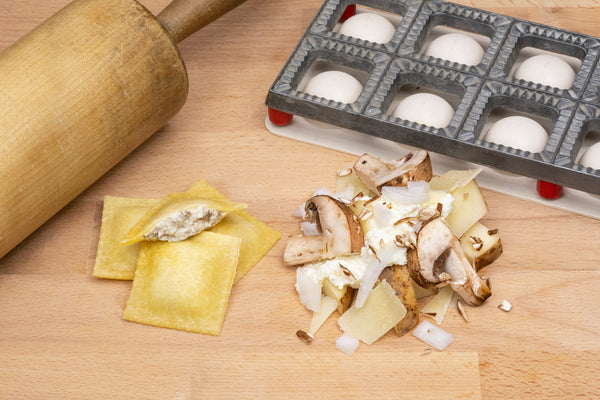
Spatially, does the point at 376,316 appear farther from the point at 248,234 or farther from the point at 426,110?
the point at 426,110

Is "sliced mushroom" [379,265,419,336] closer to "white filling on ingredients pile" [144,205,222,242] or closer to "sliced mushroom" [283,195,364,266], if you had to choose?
"sliced mushroom" [283,195,364,266]

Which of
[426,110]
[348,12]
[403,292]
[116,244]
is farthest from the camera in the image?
[348,12]

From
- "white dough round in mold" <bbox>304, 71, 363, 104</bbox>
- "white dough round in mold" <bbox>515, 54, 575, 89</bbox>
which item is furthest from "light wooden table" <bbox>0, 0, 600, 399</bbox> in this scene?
"white dough round in mold" <bbox>515, 54, 575, 89</bbox>

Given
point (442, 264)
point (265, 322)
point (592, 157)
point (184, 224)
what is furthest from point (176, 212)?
point (592, 157)

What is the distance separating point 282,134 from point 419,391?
62 centimetres

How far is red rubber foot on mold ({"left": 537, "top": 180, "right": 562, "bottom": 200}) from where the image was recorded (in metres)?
1.49

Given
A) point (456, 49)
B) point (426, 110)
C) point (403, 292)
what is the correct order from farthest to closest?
point (456, 49) < point (426, 110) < point (403, 292)

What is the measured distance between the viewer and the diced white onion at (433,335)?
1.32m

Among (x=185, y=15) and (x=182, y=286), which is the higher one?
(x=185, y=15)

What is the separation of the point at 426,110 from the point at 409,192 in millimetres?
230

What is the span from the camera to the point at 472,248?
4.55 feet

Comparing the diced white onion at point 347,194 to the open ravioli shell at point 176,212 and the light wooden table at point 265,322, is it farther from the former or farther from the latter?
the open ravioli shell at point 176,212

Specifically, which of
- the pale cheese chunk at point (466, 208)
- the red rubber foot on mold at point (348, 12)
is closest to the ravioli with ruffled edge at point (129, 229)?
the pale cheese chunk at point (466, 208)

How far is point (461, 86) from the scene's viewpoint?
1.59 meters
